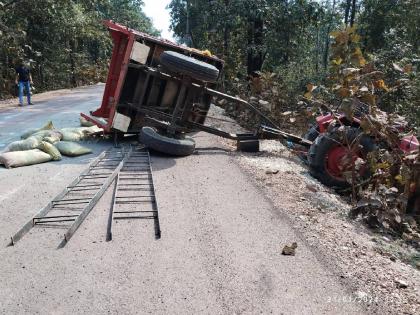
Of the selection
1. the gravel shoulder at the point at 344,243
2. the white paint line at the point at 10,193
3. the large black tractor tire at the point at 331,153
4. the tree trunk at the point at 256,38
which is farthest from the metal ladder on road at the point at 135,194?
the tree trunk at the point at 256,38

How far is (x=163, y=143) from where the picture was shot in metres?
7.52

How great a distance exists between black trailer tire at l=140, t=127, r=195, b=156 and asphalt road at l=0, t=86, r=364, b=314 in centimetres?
174

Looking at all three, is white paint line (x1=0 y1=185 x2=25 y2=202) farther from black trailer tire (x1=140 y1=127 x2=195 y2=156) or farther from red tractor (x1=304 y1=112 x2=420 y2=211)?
red tractor (x1=304 y1=112 x2=420 y2=211)

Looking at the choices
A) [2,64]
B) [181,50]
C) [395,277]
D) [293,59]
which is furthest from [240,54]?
[395,277]

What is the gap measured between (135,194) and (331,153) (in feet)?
10.7

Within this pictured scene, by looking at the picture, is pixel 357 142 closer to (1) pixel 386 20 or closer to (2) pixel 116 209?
(2) pixel 116 209

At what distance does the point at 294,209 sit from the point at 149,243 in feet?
6.57

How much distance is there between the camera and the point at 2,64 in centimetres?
2164

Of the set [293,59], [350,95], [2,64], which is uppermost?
[293,59]

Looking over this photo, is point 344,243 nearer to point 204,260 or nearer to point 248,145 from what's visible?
point 204,260

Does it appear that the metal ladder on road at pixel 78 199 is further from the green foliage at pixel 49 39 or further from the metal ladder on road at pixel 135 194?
the green foliage at pixel 49 39

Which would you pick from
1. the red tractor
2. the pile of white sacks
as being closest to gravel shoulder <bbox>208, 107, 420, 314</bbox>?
the red tractor

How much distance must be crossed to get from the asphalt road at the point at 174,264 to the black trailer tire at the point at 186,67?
8.39ft

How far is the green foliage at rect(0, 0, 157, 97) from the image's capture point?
19241 mm
